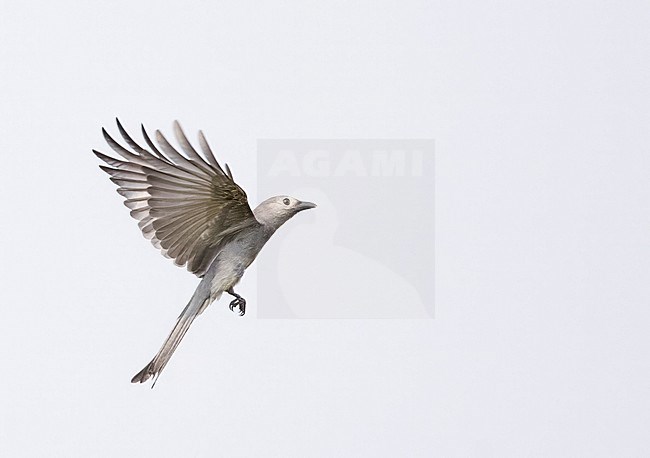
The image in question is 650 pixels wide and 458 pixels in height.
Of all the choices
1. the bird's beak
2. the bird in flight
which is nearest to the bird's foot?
the bird in flight

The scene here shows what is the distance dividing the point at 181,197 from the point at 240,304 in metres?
0.81

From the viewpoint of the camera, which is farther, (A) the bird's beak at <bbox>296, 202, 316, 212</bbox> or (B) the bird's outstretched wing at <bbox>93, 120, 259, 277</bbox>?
(A) the bird's beak at <bbox>296, 202, 316, 212</bbox>

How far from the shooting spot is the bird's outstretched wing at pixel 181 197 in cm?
529

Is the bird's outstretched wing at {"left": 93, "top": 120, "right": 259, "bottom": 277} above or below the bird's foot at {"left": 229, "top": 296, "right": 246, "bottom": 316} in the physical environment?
above

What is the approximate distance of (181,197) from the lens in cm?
549

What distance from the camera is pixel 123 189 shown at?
5660 mm

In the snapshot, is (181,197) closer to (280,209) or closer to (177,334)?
(280,209)

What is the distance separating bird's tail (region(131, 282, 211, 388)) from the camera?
18.6ft

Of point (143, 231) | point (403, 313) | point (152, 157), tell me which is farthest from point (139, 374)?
point (403, 313)

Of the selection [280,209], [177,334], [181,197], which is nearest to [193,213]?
[181,197]

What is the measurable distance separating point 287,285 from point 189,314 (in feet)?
4.32

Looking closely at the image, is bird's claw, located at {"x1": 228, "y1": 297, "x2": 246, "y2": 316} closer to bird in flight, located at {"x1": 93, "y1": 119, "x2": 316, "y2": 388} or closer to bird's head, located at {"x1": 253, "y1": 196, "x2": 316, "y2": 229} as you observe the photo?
bird in flight, located at {"x1": 93, "y1": 119, "x2": 316, "y2": 388}

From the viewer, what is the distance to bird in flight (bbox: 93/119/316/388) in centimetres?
533

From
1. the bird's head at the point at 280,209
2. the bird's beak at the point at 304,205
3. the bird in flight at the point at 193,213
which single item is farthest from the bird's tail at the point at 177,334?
the bird's beak at the point at 304,205
